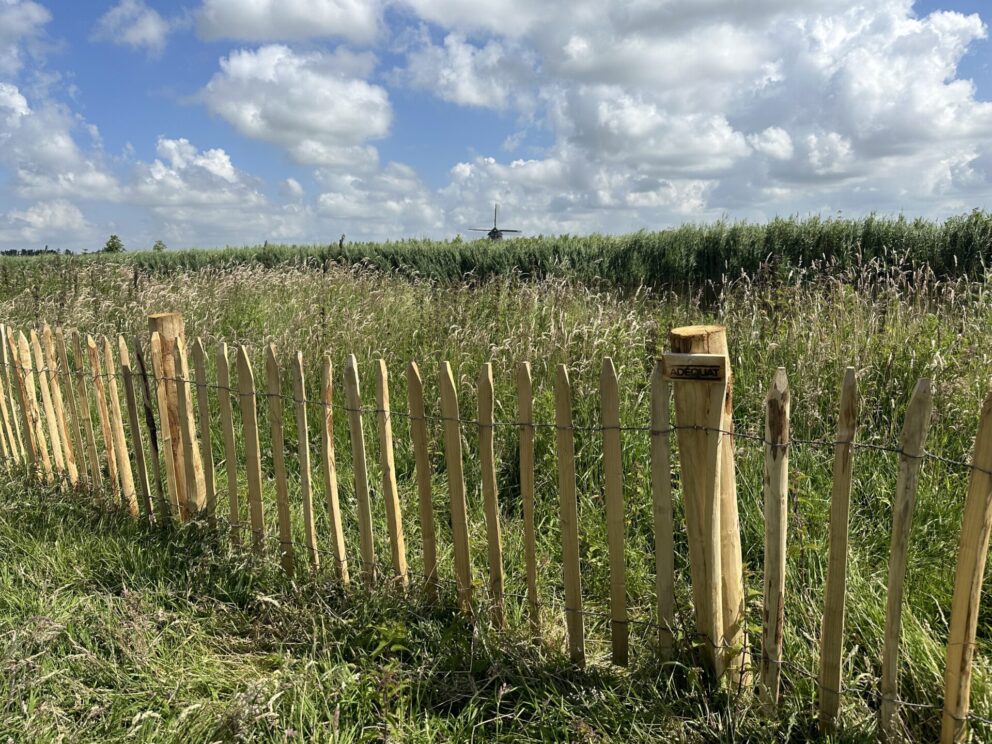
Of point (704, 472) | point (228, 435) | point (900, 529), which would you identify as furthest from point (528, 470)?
point (228, 435)

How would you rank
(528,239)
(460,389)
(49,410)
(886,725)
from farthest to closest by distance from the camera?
(528,239) < (460,389) < (49,410) < (886,725)

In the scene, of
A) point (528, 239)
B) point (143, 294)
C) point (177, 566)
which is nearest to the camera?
point (177, 566)

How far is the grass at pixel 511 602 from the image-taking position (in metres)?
2.17

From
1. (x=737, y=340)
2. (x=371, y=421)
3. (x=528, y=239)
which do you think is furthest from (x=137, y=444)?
(x=528, y=239)

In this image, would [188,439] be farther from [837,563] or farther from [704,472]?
[837,563]

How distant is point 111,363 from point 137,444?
0.52 m

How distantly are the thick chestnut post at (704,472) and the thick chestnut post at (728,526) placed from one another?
3 centimetres

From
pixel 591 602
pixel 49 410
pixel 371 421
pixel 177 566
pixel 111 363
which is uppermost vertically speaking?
pixel 111 363

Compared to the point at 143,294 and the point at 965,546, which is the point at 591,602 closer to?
the point at 965,546

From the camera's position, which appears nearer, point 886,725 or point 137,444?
point 886,725

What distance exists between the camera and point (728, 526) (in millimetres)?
2145

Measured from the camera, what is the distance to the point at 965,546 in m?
1.78

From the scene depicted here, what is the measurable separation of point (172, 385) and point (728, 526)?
3001 millimetres

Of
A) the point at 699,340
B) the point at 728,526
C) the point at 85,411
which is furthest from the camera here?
the point at 85,411
